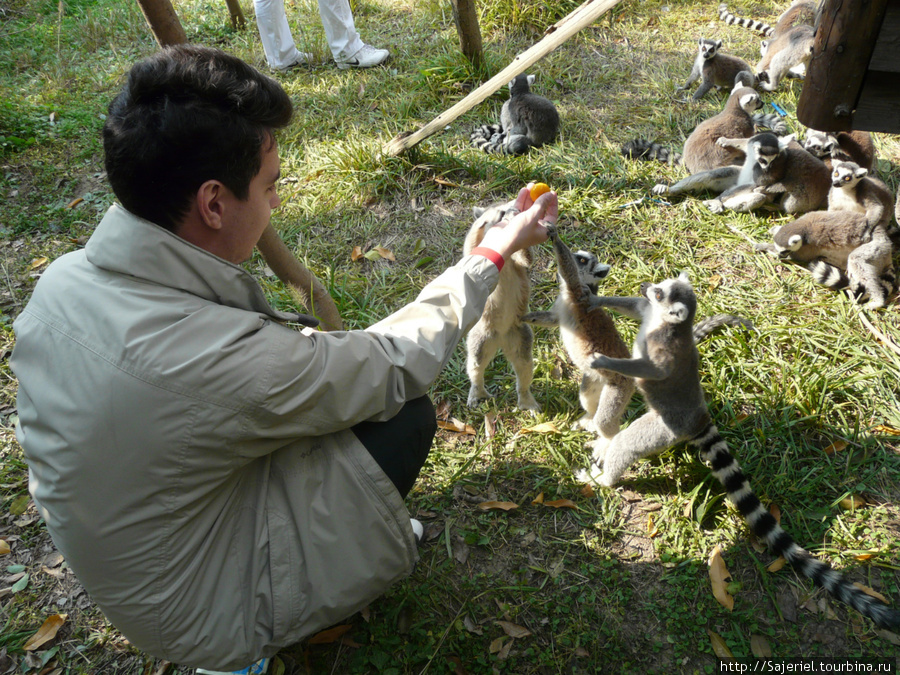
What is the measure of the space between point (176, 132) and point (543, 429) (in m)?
2.41

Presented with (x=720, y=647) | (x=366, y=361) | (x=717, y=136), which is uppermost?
(x=366, y=361)

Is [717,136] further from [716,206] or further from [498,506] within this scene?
[498,506]

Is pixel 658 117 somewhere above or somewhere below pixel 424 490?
above

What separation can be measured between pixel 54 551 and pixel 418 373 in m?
2.44

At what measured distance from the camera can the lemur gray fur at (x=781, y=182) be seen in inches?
169

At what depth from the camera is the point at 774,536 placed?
247 centimetres

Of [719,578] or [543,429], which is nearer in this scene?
[719,578]

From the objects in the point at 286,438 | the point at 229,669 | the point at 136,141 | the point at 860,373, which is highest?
the point at 136,141

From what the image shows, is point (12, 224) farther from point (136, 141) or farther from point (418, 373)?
point (418, 373)

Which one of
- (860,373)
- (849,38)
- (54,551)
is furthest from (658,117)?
(54,551)

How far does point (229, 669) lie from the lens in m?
1.80

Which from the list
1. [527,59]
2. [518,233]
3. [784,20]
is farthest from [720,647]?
[784,20]

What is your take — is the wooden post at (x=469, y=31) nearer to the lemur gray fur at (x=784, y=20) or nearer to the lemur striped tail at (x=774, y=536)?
the lemur gray fur at (x=784, y=20)

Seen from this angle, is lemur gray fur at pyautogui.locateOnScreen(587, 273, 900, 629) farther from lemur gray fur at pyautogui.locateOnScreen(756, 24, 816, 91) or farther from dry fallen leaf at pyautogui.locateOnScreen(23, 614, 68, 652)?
lemur gray fur at pyautogui.locateOnScreen(756, 24, 816, 91)
